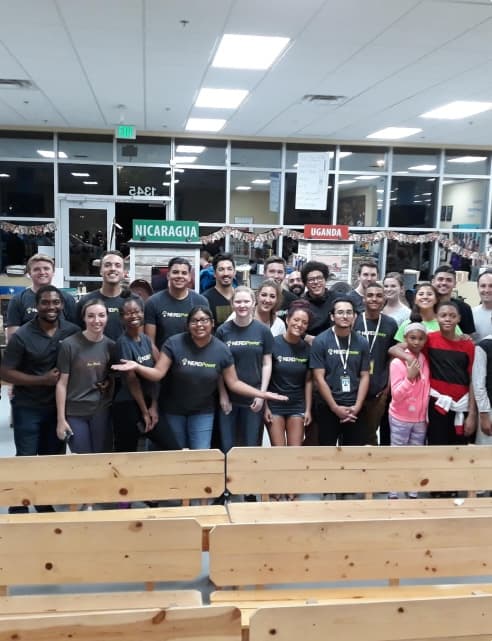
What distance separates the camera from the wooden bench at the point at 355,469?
9.61 ft

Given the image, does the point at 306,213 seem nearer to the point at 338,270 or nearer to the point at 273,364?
the point at 338,270

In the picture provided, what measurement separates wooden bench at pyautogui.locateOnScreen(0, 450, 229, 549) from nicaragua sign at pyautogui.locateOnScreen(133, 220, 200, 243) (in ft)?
9.65

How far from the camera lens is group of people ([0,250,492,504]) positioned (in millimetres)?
3244

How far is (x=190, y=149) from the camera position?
1035cm

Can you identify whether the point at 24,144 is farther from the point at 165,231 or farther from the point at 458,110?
the point at 458,110

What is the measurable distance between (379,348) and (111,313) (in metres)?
Answer: 1.72

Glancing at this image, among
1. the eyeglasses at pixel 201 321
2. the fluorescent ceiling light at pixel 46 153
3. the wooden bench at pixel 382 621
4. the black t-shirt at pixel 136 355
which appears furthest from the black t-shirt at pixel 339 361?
the fluorescent ceiling light at pixel 46 153

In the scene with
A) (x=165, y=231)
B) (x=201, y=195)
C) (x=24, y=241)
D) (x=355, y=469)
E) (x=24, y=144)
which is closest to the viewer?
(x=355, y=469)

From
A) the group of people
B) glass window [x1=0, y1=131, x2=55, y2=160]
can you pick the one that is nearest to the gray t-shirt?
the group of people

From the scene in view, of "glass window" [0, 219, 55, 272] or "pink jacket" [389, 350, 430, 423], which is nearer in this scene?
"pink jacket" [389, 350, 430, 423]

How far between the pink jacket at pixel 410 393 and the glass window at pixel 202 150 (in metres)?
7.60

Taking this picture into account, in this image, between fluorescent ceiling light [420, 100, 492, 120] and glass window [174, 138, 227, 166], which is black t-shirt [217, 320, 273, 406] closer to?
fluorescent ceiling light [420, 100, 492, 120]

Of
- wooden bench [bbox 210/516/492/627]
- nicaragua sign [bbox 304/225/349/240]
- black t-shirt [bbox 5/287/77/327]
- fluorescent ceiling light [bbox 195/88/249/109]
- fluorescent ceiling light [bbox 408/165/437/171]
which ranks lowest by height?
wooden bench [bbox 210/516/492/627]

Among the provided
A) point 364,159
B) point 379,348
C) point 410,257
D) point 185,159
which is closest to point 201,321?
point 379,348
